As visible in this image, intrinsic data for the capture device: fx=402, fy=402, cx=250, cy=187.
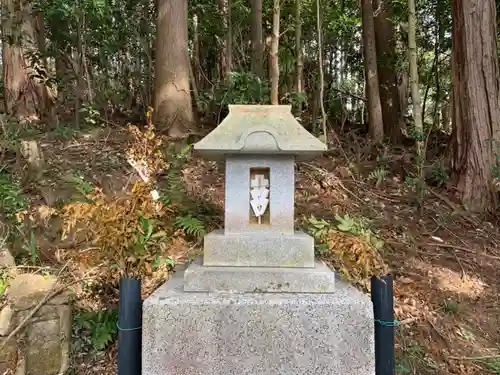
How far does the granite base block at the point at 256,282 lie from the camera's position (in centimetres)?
306

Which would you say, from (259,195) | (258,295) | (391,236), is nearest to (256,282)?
(258,295)

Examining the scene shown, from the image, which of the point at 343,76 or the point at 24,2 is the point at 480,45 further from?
the point at 24,2

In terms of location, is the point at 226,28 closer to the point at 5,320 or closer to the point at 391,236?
the point at 391,236

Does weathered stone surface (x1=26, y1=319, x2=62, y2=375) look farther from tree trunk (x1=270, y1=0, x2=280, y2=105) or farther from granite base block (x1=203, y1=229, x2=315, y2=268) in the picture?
tree trunk (x1=270, y1=0, x2=280, y2=105)

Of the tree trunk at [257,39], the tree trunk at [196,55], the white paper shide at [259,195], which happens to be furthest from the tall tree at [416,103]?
the tree trunk at [196,55]

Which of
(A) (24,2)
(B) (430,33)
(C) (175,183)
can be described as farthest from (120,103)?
(B) (430,33)

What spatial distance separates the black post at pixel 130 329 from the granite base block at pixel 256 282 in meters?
0.39

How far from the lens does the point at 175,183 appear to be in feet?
17.7

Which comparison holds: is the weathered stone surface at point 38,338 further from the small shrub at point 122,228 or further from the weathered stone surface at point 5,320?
the small shrub at point 122,228

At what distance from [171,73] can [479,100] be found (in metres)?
5.24

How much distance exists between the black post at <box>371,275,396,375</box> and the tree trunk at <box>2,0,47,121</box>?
747 centimetres

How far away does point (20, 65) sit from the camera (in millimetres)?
7898

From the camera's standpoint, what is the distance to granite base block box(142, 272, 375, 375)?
2.90 metres

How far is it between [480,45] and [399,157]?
2350mm
